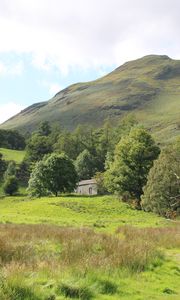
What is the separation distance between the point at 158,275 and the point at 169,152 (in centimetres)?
4914

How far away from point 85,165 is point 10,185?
29977mm

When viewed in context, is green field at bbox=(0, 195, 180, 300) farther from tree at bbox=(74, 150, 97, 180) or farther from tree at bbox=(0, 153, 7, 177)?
tree at bbox=(0, 153, 7, 177)

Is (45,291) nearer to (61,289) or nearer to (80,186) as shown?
(61,289)

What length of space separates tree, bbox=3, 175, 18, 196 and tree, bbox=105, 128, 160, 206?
35.2 meters

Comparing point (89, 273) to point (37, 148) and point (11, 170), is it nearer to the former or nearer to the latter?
point (11, 170)

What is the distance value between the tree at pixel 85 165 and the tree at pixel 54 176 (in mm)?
33778

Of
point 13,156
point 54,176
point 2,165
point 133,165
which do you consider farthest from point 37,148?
point 133,165

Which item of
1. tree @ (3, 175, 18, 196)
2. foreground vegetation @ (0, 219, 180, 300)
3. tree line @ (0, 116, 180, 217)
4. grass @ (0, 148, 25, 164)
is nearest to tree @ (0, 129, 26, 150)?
grass @ (0, 148, 25, 164)

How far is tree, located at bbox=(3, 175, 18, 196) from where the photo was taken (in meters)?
103

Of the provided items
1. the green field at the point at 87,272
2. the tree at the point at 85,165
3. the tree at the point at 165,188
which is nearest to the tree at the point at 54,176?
the tree at the point at 165,188

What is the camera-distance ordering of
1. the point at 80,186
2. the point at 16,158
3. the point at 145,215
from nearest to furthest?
the point at 145,215, the point at 80,186, the point at 16,158

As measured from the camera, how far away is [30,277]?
10250 mm

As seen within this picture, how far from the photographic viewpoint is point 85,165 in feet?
420

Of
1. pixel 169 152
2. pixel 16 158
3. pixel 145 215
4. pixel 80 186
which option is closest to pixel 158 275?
pixel 145 215
